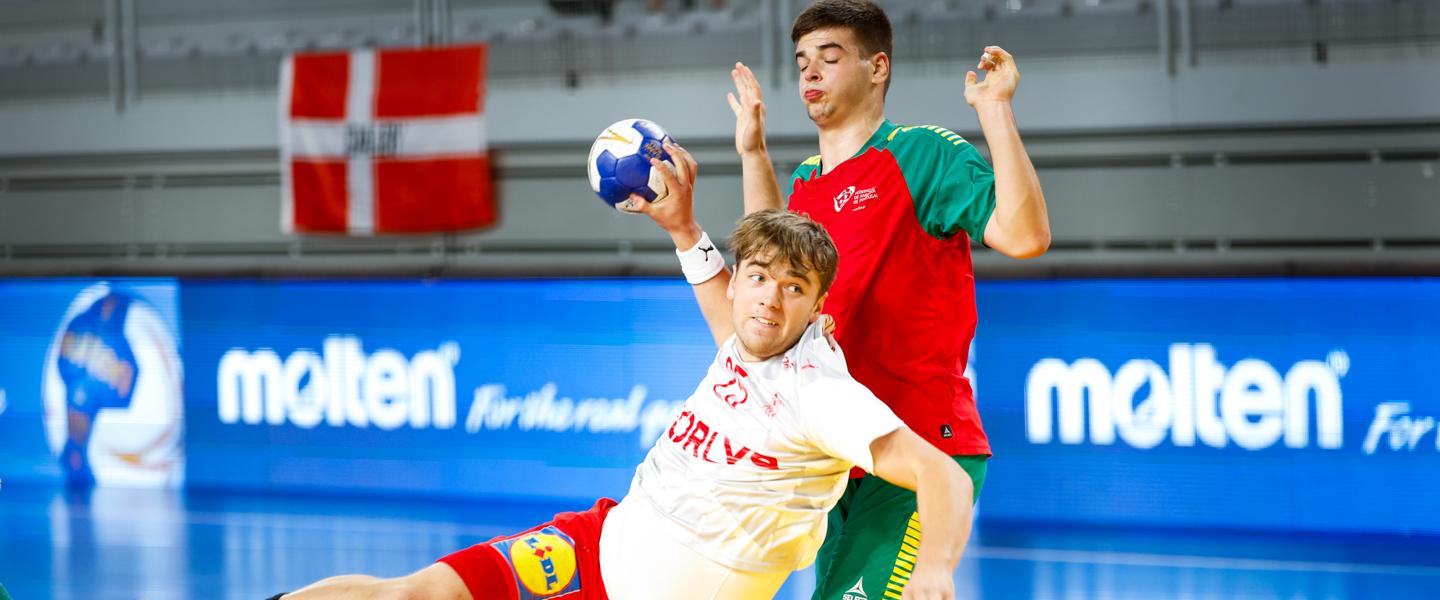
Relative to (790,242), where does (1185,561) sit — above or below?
below

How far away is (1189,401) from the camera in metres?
7.44

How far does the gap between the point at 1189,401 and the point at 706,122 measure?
3.74 m

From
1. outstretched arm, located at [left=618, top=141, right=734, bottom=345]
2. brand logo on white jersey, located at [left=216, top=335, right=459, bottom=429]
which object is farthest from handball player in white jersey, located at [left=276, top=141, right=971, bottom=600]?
brand logo on white jersey, located at [left=216, top=335, right=459, bottom=429]

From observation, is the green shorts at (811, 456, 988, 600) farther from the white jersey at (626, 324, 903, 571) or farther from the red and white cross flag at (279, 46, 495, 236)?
the red and white cross flag at (279, 46, 495, 236)

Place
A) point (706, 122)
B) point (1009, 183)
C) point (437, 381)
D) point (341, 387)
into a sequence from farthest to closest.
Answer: point (706, 122)
point (341, 387)
point (437, 381)
point (1009, 183)

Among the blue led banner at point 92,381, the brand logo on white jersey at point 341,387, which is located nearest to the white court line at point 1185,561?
the brand logo on white jersey at point 341,387

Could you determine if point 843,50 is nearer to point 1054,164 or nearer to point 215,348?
point 1054,164

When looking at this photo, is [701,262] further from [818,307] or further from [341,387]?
[341,387]

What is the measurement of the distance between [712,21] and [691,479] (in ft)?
24.0

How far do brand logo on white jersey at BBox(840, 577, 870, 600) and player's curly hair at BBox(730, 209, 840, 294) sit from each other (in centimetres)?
62

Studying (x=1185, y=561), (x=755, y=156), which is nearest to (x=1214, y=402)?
(x=1185, y=561)

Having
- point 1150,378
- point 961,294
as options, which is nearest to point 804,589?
point 1150,378

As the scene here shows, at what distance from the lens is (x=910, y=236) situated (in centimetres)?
310

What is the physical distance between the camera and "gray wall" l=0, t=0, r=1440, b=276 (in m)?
8.45
